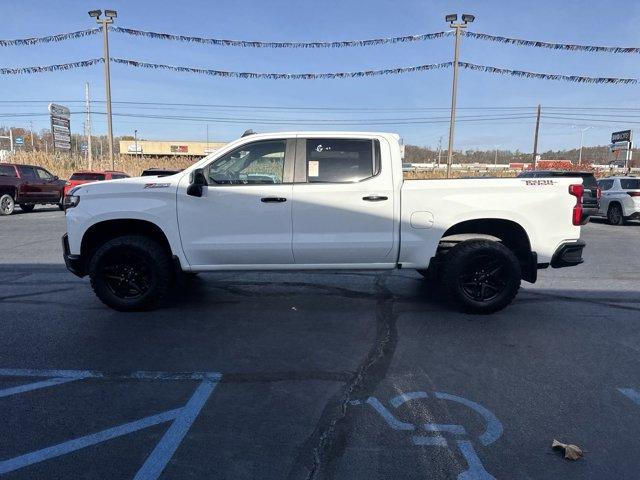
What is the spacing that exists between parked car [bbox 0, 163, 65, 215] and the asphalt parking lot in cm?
1429

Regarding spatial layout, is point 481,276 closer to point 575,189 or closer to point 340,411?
point 575,189

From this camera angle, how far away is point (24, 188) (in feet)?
61.3

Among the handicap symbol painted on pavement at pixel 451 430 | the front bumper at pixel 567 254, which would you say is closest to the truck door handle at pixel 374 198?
the front bumper at pixel 567 254

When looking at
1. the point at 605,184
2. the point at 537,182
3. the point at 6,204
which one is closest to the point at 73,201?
the point at 537,182

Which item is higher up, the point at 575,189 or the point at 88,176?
the point at 575,189

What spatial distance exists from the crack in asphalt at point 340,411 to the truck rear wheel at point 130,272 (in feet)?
8.23

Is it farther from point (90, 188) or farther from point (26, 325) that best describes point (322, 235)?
point (26, 325)

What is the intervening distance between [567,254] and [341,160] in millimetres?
2744

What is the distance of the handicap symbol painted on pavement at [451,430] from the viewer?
8.91ft

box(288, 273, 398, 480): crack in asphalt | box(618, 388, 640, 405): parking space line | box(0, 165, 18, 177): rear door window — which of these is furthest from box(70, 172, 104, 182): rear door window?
box(618, 388, 640, 405): parking space line

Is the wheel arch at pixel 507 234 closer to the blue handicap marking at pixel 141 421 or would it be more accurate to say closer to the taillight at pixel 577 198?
the taillight at pixel 577 198

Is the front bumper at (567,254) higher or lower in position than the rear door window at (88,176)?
lower

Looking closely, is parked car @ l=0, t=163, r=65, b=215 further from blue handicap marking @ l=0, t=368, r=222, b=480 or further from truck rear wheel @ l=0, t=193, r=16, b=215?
blue handicap marking @ l=0, t=368, r=222, b=480

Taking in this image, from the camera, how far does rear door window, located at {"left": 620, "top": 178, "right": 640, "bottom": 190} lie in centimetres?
1591
